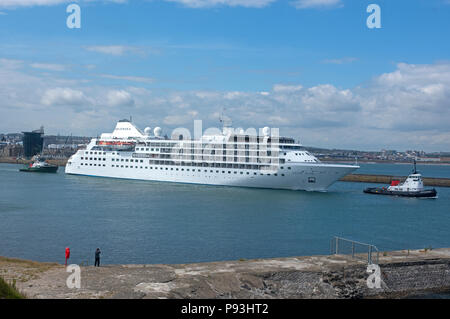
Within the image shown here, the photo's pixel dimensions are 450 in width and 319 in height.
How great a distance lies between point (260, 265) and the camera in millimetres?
15398

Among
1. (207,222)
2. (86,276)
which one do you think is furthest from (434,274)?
(207,222)

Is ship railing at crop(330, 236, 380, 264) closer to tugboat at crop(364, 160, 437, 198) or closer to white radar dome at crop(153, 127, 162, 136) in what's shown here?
tugboat at crop(364, 160, 437, 198)

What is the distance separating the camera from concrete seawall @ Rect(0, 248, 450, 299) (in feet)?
40.9

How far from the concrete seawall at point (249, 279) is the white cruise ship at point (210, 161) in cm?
3191

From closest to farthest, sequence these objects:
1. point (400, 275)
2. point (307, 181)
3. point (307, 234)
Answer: point (400, 275) → point (307, 234) → point (307, 181)

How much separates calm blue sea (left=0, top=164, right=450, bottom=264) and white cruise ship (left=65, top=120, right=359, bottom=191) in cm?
254

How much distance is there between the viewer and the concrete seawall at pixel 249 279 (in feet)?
40.9

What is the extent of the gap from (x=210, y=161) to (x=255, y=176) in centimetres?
670

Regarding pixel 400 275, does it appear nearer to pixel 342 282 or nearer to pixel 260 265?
pixel 342 282

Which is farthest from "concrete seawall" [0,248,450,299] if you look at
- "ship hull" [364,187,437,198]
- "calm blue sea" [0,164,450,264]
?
"ship hull" [364,187,437,198]

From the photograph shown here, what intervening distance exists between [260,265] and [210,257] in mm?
5491

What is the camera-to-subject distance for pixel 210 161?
54.6 metres

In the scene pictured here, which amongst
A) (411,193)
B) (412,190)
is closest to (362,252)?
→ (411,193)

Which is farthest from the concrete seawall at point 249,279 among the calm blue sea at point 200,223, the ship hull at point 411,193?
the ship hull at point 411,193
